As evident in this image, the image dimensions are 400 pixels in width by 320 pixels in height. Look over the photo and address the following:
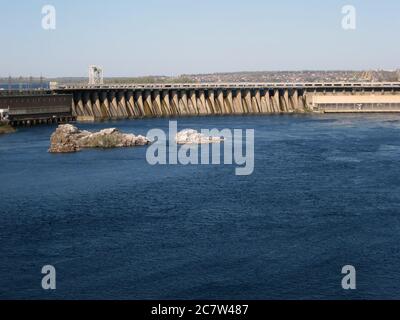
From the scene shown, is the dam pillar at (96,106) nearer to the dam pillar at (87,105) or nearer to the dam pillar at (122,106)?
the dam pillar at (87,105)

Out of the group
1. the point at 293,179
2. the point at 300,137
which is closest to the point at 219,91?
the point at 300,137

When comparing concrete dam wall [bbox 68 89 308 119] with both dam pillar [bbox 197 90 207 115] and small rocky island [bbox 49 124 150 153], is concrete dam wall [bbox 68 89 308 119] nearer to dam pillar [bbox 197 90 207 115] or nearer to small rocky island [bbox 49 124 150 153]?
dam pillar [bbox 197 90 207 115]

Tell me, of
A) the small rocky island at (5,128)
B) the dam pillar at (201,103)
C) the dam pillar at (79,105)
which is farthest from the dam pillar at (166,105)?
the small rocky island at (5,128)

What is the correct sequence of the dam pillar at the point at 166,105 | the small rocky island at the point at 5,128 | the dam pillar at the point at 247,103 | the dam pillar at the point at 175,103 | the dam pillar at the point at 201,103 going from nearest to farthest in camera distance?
the small rocky island at the point at 5,128
the dam pillar at the point at 166,105
the dam pillar at the point at 175,103
the dam pillar at the point at 201,103
the dam pillar at the point at 247,103

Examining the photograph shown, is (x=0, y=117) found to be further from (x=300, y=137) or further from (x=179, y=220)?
(x=179, y=220)

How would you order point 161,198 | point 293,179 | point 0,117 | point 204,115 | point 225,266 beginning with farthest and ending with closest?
point 204,115
point 0,117
point 293,179
point 161,198
point 225,266
